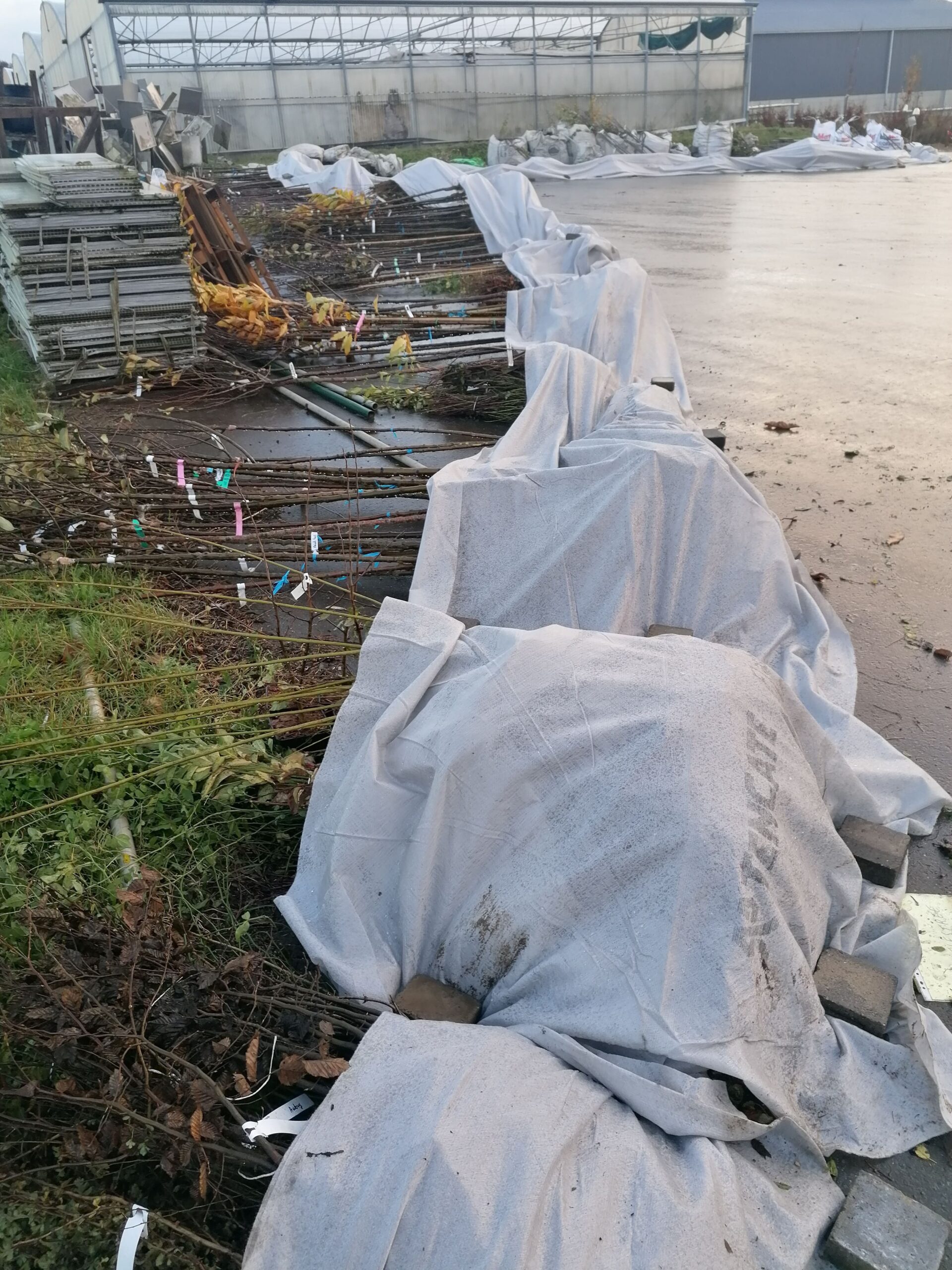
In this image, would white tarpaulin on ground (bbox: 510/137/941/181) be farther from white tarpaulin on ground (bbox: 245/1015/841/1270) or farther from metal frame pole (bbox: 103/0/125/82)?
white tarpaulin on ground (bbox: 245/1015/841/1270)

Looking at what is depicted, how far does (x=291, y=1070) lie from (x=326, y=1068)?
7 centimetres

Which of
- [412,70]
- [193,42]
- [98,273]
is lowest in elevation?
[98,273]

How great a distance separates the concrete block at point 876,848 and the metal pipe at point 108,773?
213cm

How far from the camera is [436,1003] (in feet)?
7.44

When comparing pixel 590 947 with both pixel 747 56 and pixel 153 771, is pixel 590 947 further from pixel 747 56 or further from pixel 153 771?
pixel 747 56

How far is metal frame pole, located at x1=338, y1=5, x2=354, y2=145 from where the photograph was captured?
2331 centimetres

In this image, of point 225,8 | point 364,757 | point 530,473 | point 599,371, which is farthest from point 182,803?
point 225,8

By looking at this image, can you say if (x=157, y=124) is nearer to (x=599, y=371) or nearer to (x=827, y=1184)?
(x=599, y=371)

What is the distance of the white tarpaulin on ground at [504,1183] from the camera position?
165cm

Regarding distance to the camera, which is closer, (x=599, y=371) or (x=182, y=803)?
(x=182, y=803)

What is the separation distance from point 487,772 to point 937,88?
135 ft

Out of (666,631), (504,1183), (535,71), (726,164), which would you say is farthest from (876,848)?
(535,71)

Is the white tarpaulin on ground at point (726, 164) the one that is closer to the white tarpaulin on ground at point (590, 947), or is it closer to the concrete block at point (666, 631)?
the concrete block at point (666, 631)

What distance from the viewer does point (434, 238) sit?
1170 cm
